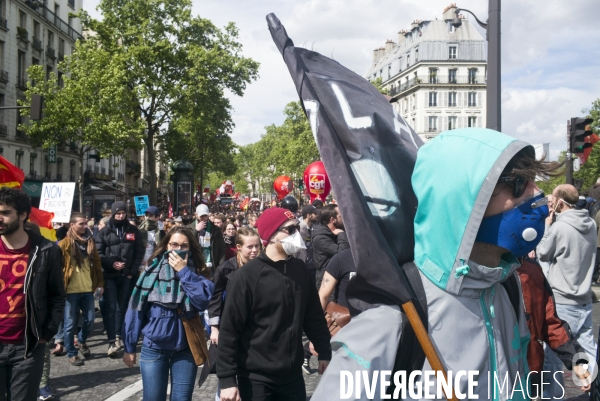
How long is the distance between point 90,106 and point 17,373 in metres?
27.5

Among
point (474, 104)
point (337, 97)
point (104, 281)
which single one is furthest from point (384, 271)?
point (474, 104)

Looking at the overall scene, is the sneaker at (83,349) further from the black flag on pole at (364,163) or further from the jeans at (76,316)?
the black flag on pole at (364,163)

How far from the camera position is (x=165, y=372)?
416 centimetres

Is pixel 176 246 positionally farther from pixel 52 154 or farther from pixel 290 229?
pixel 52 154

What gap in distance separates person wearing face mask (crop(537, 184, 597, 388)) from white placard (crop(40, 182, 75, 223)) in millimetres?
7074

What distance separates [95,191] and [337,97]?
3707cm

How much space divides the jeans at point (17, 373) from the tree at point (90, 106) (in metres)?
26.3

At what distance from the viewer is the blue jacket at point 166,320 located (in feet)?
13.5

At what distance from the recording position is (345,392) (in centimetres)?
141

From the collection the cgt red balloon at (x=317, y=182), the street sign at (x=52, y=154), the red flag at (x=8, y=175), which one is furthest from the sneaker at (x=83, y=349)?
the street sign at (x=52, y=154)

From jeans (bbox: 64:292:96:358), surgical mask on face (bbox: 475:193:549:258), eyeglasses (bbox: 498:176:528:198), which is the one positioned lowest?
jeans (bbox: 64:292:96:358)

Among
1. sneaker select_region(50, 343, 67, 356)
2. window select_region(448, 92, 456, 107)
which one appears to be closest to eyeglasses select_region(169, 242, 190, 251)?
sneaker select_region(50, 343, 67, 356)

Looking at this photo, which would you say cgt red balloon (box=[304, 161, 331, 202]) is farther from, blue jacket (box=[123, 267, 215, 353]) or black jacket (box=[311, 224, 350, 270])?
blue jacket (box=[123, 267, 215, 353])

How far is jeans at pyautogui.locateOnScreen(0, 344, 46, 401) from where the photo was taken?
385cm
